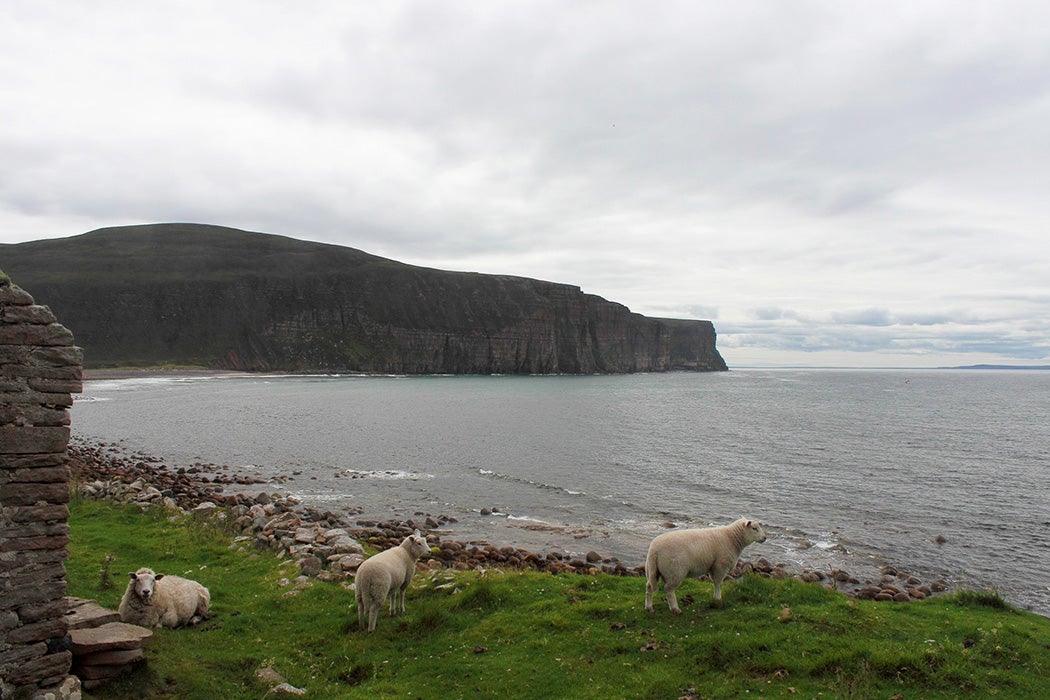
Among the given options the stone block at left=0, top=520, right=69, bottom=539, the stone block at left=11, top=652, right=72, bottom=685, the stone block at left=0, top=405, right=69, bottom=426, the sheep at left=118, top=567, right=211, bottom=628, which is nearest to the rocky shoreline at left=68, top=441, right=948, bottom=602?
the sheep at left=118, top=567, right=211, bottom=628

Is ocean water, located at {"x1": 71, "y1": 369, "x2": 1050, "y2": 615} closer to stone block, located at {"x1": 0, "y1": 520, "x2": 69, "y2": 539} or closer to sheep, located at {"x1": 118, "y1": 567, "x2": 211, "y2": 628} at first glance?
sheep, located at {"x1": 118, "y1": 567, "x2": 211, "y2": 628}

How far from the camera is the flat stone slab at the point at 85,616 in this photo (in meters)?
9.96

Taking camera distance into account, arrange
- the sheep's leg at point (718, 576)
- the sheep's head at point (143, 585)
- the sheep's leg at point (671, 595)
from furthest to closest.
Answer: the sheep's leg at point (718, 576) < the sheep's leg at point (671, 595) < the sheep's head at point (143, 585)

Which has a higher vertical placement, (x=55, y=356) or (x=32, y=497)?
(x=55, y=356)

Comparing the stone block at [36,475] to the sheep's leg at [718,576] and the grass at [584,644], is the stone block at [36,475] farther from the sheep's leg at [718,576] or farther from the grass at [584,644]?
the sheep's leg at [718,576]

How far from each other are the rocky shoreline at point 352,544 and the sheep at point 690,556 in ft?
20.7

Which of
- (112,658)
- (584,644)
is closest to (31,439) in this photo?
(112,658)

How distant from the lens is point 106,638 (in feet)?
31.9

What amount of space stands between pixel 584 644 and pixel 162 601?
791cm

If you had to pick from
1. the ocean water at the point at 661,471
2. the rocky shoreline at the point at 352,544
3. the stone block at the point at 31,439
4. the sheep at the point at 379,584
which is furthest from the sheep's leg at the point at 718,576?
the stone block at the point at 31,439

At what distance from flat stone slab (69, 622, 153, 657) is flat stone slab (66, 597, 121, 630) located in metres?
0.10

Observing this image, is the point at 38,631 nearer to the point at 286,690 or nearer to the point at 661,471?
the point at 286,690

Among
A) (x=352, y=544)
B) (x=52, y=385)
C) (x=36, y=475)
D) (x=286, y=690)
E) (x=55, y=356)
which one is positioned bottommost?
(x=352, y=544)

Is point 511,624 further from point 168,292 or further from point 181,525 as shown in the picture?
point 168,292
